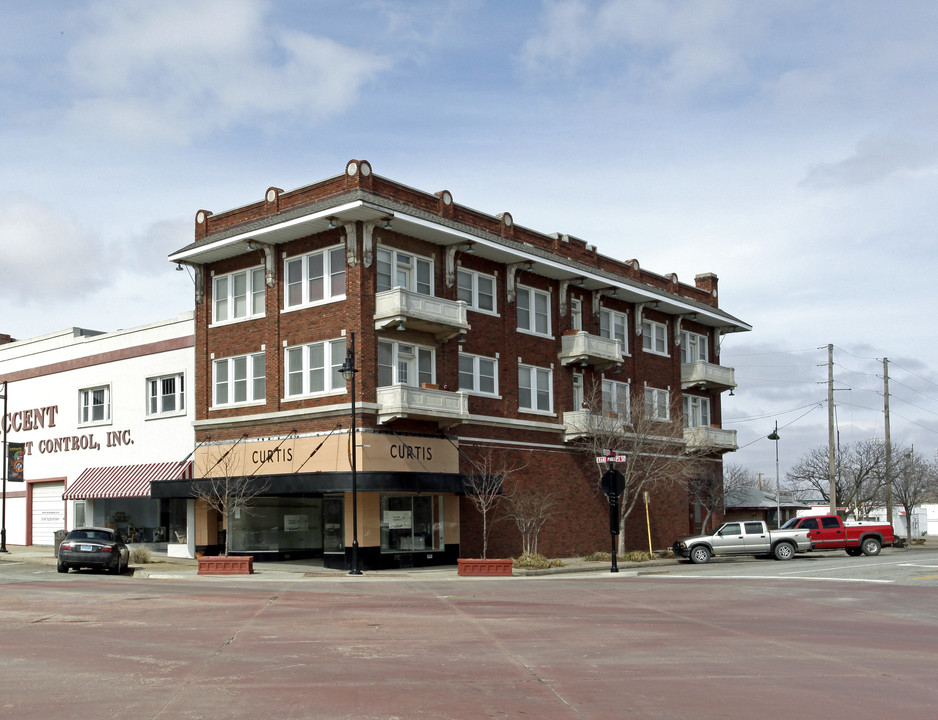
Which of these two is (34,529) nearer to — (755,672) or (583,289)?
(583,289)

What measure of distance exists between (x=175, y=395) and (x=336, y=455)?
10999 mm

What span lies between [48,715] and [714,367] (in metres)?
49.0

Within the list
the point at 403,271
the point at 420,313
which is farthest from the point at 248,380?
the point at 420,313

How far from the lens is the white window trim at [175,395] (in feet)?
144

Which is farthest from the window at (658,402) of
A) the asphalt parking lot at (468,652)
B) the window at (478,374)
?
the asphalt parking lot at (468,652)

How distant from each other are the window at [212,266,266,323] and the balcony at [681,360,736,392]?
78.7ft

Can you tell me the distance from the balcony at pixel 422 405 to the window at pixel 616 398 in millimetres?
10134

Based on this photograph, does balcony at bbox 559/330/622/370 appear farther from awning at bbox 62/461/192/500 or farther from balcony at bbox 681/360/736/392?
awning at bbox 62/461/192/500

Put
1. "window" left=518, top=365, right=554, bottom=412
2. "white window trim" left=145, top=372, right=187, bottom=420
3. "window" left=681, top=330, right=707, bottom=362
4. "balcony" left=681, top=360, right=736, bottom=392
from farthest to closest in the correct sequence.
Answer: "window" left=681, top=330, right=707, bottom=362 → "balcony" left=681, top=360, right=736, bottom=392 → "window" left=518, top=365, right=554, bottom=412 → "white window trim" left=145, top=372, right=187, bottom=420

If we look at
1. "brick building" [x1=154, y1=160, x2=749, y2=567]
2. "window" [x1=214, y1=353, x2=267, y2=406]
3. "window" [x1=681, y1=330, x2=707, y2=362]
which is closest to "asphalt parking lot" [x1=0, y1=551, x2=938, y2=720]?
"brick building" [x1=154, y1=160, x2=749, y2=567]

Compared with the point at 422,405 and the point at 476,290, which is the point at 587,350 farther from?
the point at 422,405

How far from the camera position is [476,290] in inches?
1658

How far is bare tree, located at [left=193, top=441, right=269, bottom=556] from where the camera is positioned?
38062 mm

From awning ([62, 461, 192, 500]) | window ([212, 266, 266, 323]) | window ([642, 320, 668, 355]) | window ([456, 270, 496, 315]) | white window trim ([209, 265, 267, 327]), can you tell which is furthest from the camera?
window ([642, 320, 668, 355])
